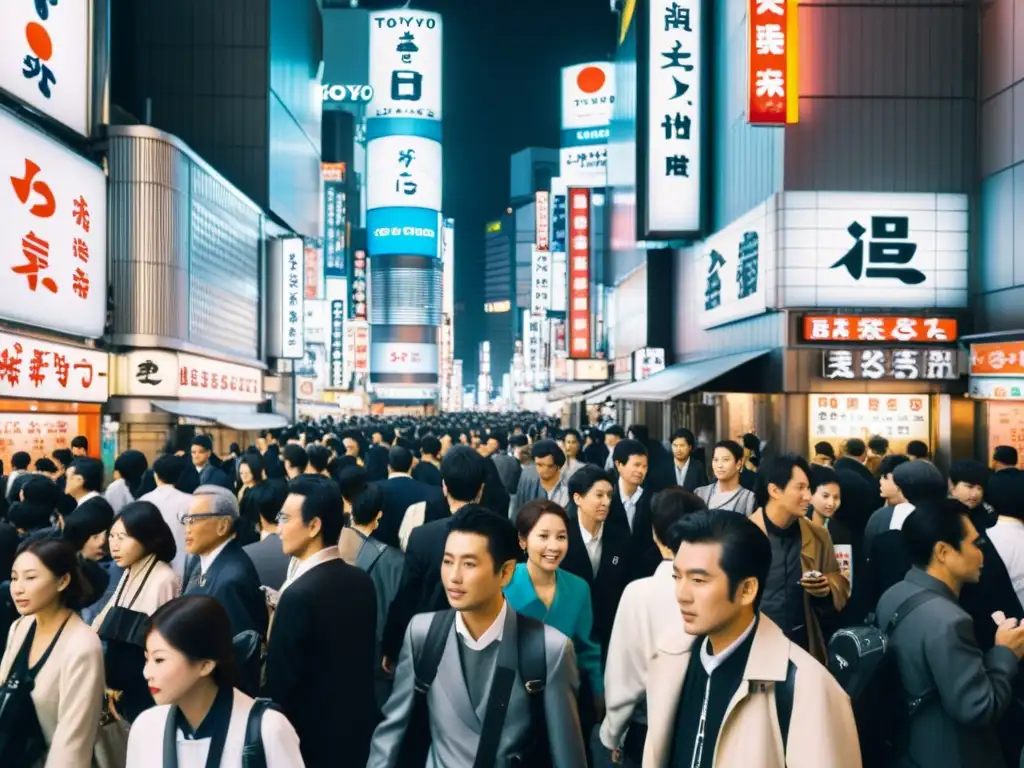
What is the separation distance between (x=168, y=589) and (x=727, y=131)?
18.5m

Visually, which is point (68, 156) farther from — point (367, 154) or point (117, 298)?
point (367, 154)

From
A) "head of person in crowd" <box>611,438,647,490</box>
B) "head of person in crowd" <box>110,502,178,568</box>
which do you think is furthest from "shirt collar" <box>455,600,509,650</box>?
"head of person in crowd" <box>611,438,647,490</box>

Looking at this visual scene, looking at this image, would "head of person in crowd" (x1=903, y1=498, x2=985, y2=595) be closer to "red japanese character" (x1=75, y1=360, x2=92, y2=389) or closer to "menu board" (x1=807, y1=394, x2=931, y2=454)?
"menu board" (x1=807, y1=394, x2=931, y2=454)

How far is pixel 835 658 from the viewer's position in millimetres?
3504

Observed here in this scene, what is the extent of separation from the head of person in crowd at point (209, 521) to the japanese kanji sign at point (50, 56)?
13.0 meters

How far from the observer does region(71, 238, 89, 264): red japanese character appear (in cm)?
1803

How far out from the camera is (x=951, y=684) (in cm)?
328

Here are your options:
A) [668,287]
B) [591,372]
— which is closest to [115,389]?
[668,287]

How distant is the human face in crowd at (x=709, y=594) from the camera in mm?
2748

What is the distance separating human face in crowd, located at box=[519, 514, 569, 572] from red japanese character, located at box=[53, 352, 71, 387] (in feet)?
49.0

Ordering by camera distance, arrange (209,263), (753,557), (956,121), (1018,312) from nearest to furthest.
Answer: (753,557) → (1018,312) → (956,121) → (209,263)

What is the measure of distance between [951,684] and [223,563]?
10.4ft

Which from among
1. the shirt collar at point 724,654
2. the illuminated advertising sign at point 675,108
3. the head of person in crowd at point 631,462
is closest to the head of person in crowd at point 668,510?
the shirt collar at point 724,654

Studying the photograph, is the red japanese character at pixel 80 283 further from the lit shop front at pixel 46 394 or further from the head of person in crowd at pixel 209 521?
the head of person in crowd at pixel 209 521
